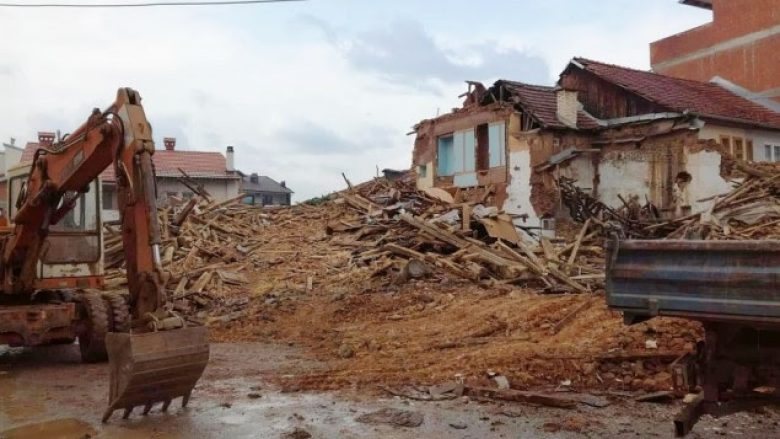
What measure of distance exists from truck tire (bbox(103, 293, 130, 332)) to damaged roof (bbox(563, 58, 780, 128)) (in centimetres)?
2022

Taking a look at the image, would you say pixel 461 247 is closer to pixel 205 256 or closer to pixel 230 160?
pixel 205 256

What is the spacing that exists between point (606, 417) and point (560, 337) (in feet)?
9.82

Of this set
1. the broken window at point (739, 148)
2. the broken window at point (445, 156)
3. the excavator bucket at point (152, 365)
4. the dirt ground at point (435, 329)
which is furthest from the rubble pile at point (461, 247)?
the broken window at point (739, 148)

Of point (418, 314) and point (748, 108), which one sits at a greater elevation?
point (748, 108)

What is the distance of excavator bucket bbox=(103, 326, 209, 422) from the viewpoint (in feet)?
22.1

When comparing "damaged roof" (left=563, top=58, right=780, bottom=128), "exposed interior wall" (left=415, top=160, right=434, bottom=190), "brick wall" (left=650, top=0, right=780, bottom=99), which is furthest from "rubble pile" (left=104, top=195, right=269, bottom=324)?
"brick wall" (left=650, top=0, right=780, bottom=99)

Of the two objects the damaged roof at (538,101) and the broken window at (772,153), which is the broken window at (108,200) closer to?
the damaged roof at (538,101)

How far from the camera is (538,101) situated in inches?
1065

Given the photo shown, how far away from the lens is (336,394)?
8281 mm

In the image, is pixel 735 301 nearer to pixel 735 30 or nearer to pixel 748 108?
pixel 748 108

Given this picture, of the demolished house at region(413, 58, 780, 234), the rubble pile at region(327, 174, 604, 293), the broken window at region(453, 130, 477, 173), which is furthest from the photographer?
the broken window at region(453, 130, 477, 173)

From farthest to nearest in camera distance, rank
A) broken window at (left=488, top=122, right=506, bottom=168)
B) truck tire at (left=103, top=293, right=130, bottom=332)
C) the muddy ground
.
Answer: broken window at (left=488, top=122, right=506, bottom=168), truck tire at (left=103, top=293, right=130, bottom=332), the muddy ground

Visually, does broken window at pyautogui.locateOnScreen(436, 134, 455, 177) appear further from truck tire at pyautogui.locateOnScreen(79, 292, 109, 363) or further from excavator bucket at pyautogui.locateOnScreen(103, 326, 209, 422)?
excavator bucket at pyautogui.locateOnScreen(103, 326, 209, 422)

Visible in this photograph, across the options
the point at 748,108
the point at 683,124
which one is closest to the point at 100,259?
the point at 683,124
